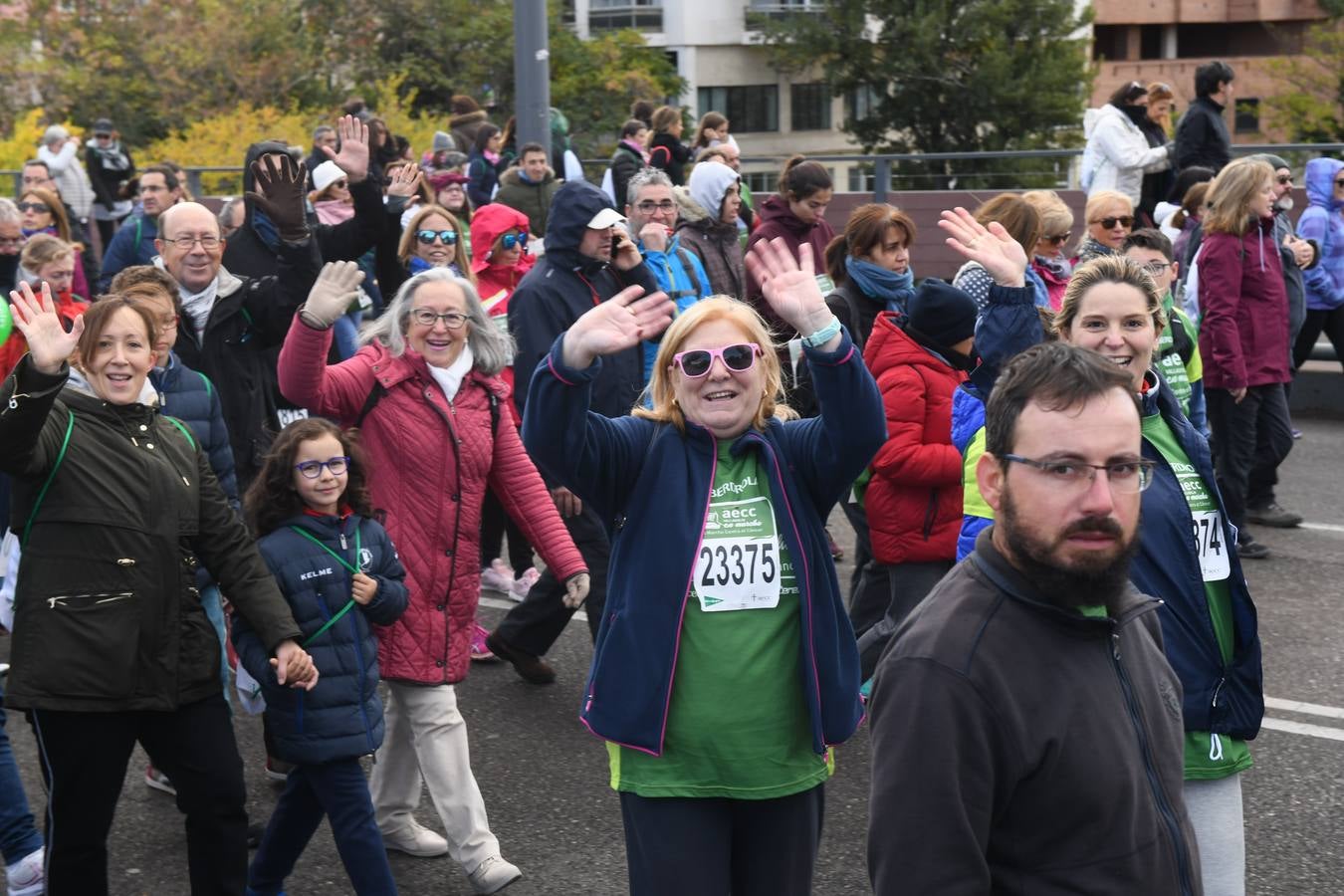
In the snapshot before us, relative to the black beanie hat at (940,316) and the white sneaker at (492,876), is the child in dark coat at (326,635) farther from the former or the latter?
the black beanie hat at (940,316)

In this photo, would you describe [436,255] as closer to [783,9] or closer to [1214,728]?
[1214,728]

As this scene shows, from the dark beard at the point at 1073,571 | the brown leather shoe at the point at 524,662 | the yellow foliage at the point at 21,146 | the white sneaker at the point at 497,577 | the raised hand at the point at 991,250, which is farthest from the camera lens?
the yellow foliage at the point at 21,146

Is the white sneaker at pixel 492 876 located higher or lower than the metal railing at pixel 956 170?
lower

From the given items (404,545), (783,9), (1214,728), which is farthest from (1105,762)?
(783,9)

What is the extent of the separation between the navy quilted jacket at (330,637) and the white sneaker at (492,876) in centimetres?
58

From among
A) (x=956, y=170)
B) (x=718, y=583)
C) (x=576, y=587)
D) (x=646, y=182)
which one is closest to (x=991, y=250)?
(x=718, y=583)

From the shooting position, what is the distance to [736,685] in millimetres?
3688

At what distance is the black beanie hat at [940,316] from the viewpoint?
18.7ft

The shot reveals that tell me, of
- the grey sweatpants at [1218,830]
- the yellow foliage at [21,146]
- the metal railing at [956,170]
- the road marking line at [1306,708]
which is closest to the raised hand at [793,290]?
the grey sweatpants at [1218,830]

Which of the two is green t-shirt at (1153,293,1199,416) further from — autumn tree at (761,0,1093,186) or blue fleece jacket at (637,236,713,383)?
autumn tree at (761,0,1093,186)

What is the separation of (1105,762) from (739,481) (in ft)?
4.67

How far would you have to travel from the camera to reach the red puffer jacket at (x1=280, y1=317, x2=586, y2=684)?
5.25 metres

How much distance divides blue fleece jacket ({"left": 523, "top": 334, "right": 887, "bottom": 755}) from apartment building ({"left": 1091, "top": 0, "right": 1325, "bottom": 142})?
54.4 meters

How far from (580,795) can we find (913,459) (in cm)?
166
